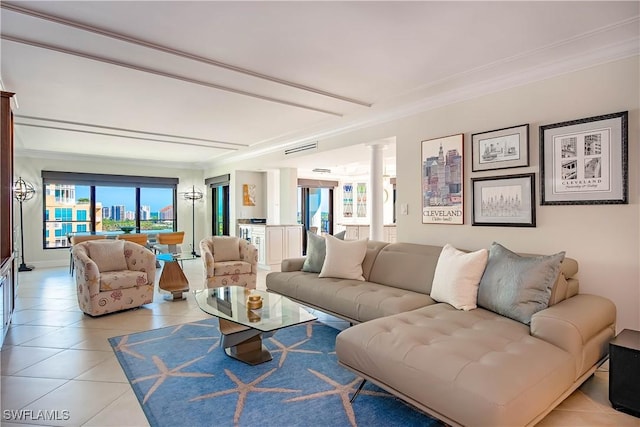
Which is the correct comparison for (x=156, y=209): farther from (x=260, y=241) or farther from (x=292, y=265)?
(x=292, y=265)

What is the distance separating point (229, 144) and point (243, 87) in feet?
10.4

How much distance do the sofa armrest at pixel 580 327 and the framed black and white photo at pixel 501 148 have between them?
1.36 m

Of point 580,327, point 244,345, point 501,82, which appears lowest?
point 244,345

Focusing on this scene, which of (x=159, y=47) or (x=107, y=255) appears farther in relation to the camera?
(x=107, y=255)

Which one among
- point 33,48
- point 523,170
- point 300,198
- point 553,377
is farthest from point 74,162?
point 553,377

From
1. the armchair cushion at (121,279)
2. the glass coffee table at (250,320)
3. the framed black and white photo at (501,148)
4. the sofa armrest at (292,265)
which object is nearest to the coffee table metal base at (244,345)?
the glass coffee table at (250,320)

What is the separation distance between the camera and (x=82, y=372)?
267 cm

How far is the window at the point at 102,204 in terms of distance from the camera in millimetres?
8055

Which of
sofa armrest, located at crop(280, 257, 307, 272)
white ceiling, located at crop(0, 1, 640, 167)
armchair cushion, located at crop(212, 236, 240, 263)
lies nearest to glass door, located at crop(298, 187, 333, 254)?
armchair cushion, located at crop(212, 236, 240, 263)

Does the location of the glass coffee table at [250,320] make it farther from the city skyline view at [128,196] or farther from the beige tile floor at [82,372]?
the city skyline view at [128,196]

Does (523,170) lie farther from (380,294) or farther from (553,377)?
(553,377)

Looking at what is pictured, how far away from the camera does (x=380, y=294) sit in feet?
10.3

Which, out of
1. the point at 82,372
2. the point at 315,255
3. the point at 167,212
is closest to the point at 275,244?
the point at 315,255

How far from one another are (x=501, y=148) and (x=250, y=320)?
2.73m
